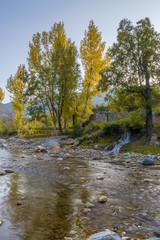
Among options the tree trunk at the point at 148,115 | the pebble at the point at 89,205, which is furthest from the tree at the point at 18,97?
the pebble at the point at 89,205

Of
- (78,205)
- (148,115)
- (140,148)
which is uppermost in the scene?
(148,115)

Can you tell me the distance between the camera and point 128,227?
15.9 ft

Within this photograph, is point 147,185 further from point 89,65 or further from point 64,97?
point 64,97

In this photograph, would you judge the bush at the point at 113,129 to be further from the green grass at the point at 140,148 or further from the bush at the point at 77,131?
the bush at the point at 77,131

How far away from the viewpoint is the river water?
4.73 metres

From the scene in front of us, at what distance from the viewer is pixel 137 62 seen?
19453mm

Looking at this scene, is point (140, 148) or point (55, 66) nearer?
point (140, 148)

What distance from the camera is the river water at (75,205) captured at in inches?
186

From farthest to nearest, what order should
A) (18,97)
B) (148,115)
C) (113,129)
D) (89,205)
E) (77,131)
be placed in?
(18,97) → (77,131) → (113,129) → (148,115) → (89,205)

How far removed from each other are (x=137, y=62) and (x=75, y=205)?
1548cm

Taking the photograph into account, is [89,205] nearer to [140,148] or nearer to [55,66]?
[140,148]

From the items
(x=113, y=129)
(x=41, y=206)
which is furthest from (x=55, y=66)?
(x=41, y=206)

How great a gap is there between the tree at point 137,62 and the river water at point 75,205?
984 centimetres

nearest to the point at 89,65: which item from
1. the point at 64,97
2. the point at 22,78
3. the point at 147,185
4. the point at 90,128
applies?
the point at 64,97
